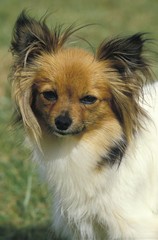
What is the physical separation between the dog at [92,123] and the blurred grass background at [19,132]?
36cm

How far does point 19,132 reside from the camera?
4.95 m

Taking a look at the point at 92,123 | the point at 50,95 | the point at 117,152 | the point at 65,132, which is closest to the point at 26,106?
the point at 50,95

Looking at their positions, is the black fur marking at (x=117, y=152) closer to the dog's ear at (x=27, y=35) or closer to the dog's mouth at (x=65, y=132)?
the dog's mouth at (x=65, y=132)

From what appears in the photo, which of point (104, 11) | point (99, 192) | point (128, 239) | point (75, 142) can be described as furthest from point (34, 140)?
point (104, 11)

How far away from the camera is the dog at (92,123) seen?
4.55 m

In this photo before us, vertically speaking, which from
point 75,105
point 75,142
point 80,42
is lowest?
point 75,142

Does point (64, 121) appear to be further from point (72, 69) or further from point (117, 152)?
point (117, 152)

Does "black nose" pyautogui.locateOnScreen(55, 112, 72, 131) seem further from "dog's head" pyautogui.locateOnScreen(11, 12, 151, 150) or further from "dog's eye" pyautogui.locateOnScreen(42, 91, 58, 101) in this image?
"dog's eye" pyautogui.locateOnScreen(42, 91, 58, 101)

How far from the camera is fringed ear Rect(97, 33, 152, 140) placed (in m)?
4.54

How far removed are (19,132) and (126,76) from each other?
35.4 inches

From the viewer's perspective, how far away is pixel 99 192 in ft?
15.8

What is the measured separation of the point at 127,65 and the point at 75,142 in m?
0.67

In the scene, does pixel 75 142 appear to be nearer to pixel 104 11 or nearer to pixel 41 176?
pixel 41 176

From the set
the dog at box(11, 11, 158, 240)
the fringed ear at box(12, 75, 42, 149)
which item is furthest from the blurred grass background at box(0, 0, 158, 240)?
the dog at box(11, 11, 158, 240)
